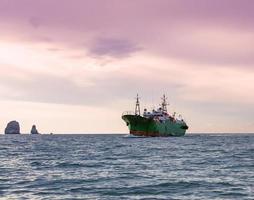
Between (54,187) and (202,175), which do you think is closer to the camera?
(54,187)

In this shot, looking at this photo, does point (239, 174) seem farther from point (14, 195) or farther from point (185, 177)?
point (14, 195)

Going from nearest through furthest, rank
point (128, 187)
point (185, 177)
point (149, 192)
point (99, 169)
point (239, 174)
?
point (149, 192), point (128, 187), point (185, 177), point (239, 174), point (99, 169)

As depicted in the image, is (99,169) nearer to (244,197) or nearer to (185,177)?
(185,177)

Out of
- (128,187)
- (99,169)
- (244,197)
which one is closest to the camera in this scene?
(244,197)

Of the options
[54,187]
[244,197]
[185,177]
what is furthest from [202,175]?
[54,187]

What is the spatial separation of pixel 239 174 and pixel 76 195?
15.4 m

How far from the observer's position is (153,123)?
15425cm

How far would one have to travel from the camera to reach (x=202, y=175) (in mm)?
33531

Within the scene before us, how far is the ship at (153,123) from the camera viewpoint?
152 m

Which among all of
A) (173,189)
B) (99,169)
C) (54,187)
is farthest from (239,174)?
(54,187)

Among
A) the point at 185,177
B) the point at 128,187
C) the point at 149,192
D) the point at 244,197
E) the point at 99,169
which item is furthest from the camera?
the point at 99,169

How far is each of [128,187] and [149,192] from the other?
2.11 meters

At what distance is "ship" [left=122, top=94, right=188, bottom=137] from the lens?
151975mm

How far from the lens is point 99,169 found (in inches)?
1524
